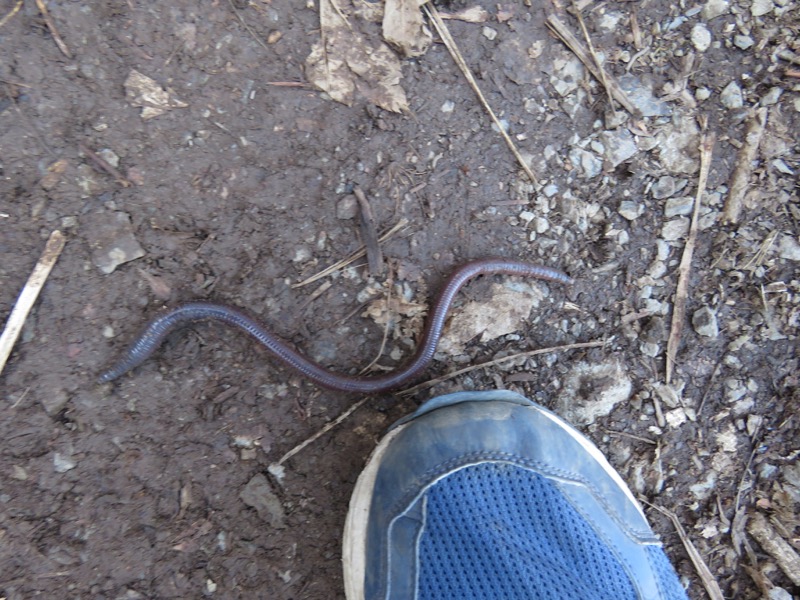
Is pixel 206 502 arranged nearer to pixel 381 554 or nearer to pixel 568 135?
pixel 381 554

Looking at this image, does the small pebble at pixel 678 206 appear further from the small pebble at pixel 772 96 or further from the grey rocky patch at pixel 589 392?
the grey rocky patch at pixel 589 392

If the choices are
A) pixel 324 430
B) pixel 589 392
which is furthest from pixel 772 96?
pixel 324 430

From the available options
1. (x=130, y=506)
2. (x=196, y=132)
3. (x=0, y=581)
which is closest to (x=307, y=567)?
(x=130, y=506)

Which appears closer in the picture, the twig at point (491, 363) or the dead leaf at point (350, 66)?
the dead leaf at point (350, 66)

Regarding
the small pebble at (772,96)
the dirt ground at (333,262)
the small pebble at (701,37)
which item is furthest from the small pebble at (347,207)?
the small pebble at (772,96)

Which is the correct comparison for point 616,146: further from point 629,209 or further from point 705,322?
point 705,322

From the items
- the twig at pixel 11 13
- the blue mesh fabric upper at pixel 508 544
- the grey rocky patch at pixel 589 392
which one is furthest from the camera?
the grey rocky patch at pixel 589 392
